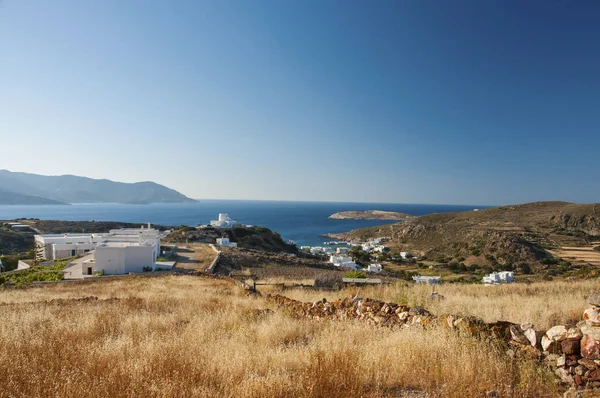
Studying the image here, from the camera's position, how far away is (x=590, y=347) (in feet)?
13.1

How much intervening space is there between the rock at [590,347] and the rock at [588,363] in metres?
Result: 0.06

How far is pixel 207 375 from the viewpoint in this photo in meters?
4.09

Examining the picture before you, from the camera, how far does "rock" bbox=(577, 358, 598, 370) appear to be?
12.7ft

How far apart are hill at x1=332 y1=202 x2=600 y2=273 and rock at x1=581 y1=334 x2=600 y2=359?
149ft

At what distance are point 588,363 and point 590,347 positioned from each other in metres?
0.20

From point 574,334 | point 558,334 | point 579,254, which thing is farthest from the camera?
point 579,254

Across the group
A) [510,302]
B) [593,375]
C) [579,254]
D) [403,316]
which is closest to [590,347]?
[593,375]

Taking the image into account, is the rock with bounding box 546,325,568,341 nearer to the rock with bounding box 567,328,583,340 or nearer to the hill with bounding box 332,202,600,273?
the rock with bounding box 567,328,583,340

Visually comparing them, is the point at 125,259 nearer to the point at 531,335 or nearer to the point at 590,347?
the point at 531,335

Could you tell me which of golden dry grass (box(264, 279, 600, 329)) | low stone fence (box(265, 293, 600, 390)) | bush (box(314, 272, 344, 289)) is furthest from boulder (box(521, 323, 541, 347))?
bush (box(314, 272, 344, 289))

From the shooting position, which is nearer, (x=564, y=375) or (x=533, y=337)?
(x=564, y=375)

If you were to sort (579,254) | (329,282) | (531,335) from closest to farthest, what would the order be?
(531,335), (329,282), (579,254)

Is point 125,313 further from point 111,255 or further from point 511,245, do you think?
point 511,245

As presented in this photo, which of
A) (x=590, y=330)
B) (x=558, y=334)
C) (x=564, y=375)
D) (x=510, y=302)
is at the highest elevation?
(x=590, y=330)
